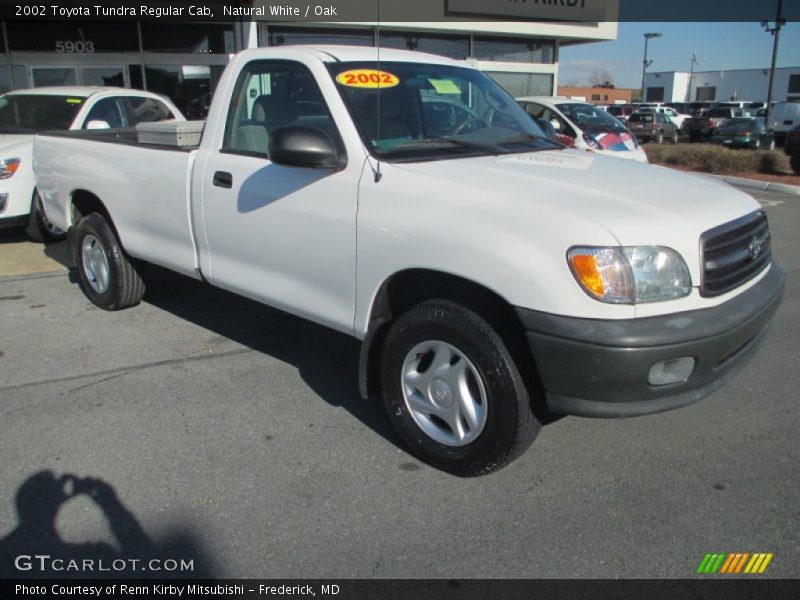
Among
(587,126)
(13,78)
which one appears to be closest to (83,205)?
(587,126)

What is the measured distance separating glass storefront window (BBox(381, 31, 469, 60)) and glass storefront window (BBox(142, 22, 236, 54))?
3.96 m

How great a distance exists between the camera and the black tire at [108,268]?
17.7 ft

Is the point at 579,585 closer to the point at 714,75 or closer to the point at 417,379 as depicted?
the point at 417,379

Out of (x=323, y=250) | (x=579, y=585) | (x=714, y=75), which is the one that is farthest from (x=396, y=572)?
(x=714, y=75)

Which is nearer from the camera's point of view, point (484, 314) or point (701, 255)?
point (701, 255)

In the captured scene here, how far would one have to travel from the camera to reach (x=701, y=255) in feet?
9.37

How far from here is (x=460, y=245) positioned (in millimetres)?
2928

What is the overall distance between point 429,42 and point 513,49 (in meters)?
3.06

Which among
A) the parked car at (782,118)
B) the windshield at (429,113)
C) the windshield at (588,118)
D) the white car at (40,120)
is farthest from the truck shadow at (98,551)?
the parked car at (782,118)

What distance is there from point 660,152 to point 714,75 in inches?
1944

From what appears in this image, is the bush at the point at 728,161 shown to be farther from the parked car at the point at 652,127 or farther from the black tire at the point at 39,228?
the black tire at the point at 39,228

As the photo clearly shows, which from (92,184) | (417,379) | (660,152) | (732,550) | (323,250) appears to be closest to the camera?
(732,550)

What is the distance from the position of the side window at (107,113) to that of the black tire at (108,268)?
3.13 m

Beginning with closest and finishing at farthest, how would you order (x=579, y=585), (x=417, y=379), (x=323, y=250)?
(x=579, y=585)
(x=417, y=379)
(x=323, y=250)
